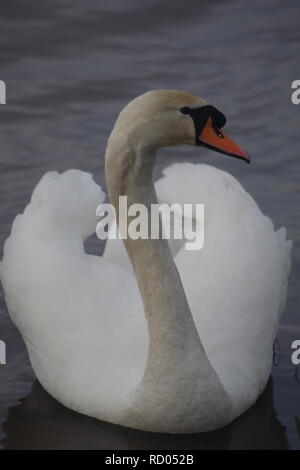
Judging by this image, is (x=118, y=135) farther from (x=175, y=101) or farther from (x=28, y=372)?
(x=28, y=372)

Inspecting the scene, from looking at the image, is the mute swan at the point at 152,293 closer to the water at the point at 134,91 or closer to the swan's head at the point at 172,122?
the swan's head at the point at 172,122

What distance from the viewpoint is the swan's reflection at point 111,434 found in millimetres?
5738

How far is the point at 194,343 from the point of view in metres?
5.52

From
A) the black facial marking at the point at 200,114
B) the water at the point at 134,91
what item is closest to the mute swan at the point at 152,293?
the black facial marking at the point at 200,114

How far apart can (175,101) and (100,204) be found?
180cm

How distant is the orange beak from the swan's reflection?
138 cm

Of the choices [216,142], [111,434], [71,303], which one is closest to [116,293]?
[71,303]

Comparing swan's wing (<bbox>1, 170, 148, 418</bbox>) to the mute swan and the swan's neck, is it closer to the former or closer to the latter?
the mute swan

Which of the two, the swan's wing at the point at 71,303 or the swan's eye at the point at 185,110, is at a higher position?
the swan's eye at the point at 185,110

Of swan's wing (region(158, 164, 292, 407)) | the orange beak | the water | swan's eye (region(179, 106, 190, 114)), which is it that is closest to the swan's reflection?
the water

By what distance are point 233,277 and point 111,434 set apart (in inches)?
40.1

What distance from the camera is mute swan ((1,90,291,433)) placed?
5.16 metres

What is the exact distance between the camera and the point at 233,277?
6.24 metres

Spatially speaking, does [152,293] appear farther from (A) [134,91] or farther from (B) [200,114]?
(A) [134,91]
